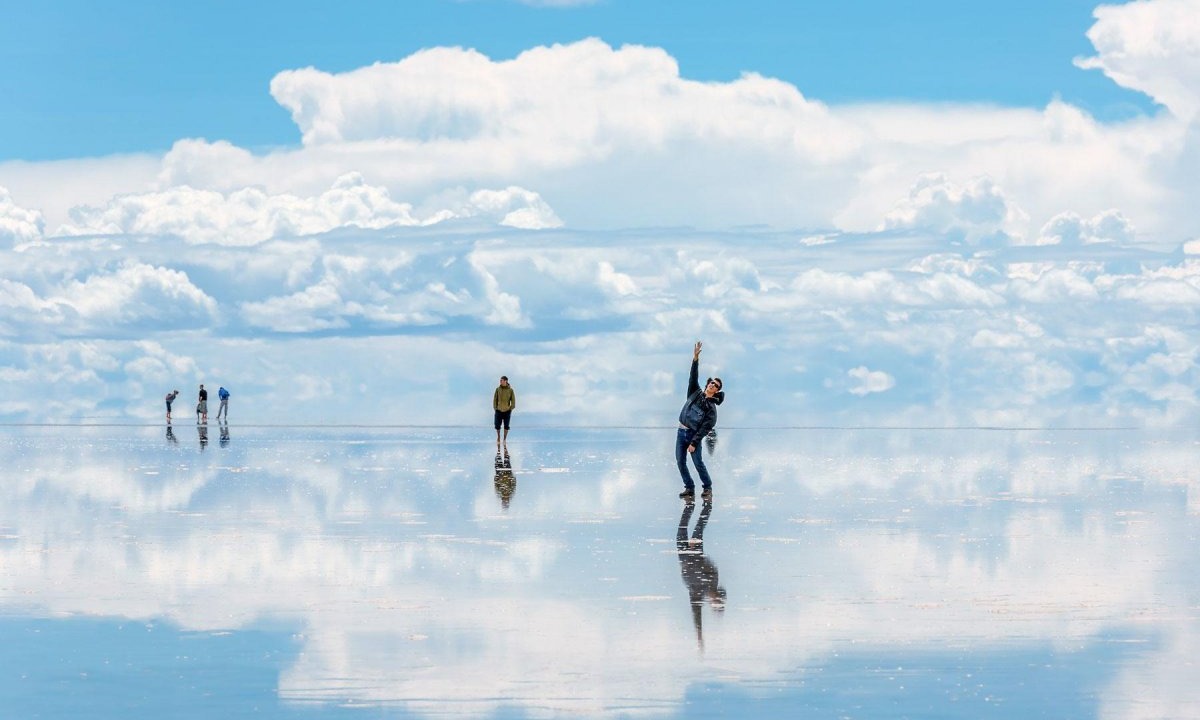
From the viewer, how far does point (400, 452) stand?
4609 cm

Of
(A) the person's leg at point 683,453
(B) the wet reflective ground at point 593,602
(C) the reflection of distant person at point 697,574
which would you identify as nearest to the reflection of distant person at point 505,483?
(B) the wet reflective ground at point 593,602

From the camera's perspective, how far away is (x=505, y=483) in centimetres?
2991

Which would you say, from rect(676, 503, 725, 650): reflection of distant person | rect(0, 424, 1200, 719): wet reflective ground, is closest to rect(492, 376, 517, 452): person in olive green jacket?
rect(0, 424, 1200, 719): wet reflective ground

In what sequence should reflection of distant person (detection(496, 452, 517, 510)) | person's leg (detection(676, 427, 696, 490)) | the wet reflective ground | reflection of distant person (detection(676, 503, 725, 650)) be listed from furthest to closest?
person's leg (detection(676, 427, 696, 490)) < reflection of distant person (detection(496, 452, 517, 510)) < reflection of distant person (detection(676, 503, 725, 650)) < the wet reflective ground

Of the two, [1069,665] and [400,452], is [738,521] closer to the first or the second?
[1069,665]

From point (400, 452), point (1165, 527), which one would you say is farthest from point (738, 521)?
point (400, 452)

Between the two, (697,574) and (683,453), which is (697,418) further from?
(697,574)

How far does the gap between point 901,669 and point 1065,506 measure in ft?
49.1

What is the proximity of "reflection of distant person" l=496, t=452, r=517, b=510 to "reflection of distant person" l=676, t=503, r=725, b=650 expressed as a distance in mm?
4771

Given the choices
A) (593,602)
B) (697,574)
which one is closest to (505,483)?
(697,574)

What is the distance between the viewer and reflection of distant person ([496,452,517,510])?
84.2ft

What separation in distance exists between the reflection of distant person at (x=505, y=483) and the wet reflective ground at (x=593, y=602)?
265mm

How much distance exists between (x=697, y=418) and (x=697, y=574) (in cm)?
1133

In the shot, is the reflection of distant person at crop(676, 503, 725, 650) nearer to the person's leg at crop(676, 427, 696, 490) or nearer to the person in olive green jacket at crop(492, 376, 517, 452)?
the person's leg at crop(676, 427, 696, 490)
